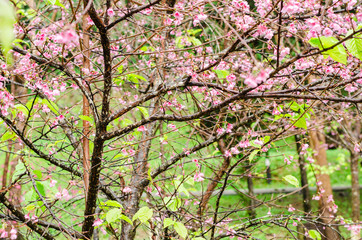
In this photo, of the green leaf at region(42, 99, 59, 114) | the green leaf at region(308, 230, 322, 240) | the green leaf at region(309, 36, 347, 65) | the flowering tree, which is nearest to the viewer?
the green leaf at region(309, 36, 347, 65)

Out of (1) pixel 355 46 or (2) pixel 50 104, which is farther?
(2) pixel 50 104

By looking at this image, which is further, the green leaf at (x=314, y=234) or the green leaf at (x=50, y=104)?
the green leaf at (x=314, y=234)

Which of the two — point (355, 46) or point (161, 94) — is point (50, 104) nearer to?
point (161, 94)

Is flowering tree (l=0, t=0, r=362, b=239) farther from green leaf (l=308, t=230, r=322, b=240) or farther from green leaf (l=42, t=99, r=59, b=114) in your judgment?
green leaf (l=308, t=230, r=322, b=240)

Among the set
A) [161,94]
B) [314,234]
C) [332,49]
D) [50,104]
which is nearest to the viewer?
[332,49]

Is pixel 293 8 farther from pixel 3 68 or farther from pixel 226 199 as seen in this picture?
pixel 226 199

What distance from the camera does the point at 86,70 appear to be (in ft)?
8.68

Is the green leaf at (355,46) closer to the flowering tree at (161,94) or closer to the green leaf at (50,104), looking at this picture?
the flowering tree at (161,94)

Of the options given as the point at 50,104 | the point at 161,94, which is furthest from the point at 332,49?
the point at 50,104

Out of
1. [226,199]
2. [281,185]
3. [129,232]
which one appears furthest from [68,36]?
[281,185]

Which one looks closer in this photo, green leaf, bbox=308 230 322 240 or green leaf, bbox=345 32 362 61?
green leaf, bbox=345 32 362 61

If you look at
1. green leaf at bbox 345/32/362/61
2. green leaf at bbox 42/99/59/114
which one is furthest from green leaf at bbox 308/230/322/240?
green leaf at bbox 42/99/59/114

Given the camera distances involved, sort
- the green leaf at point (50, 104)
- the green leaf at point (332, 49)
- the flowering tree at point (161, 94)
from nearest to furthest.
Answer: the green leaf at point (332, 49), the flowering tree at point (161, 94), the green leaf at point (50, 104)

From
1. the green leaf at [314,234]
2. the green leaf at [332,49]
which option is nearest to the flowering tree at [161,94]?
the green leaf at [332,49]
